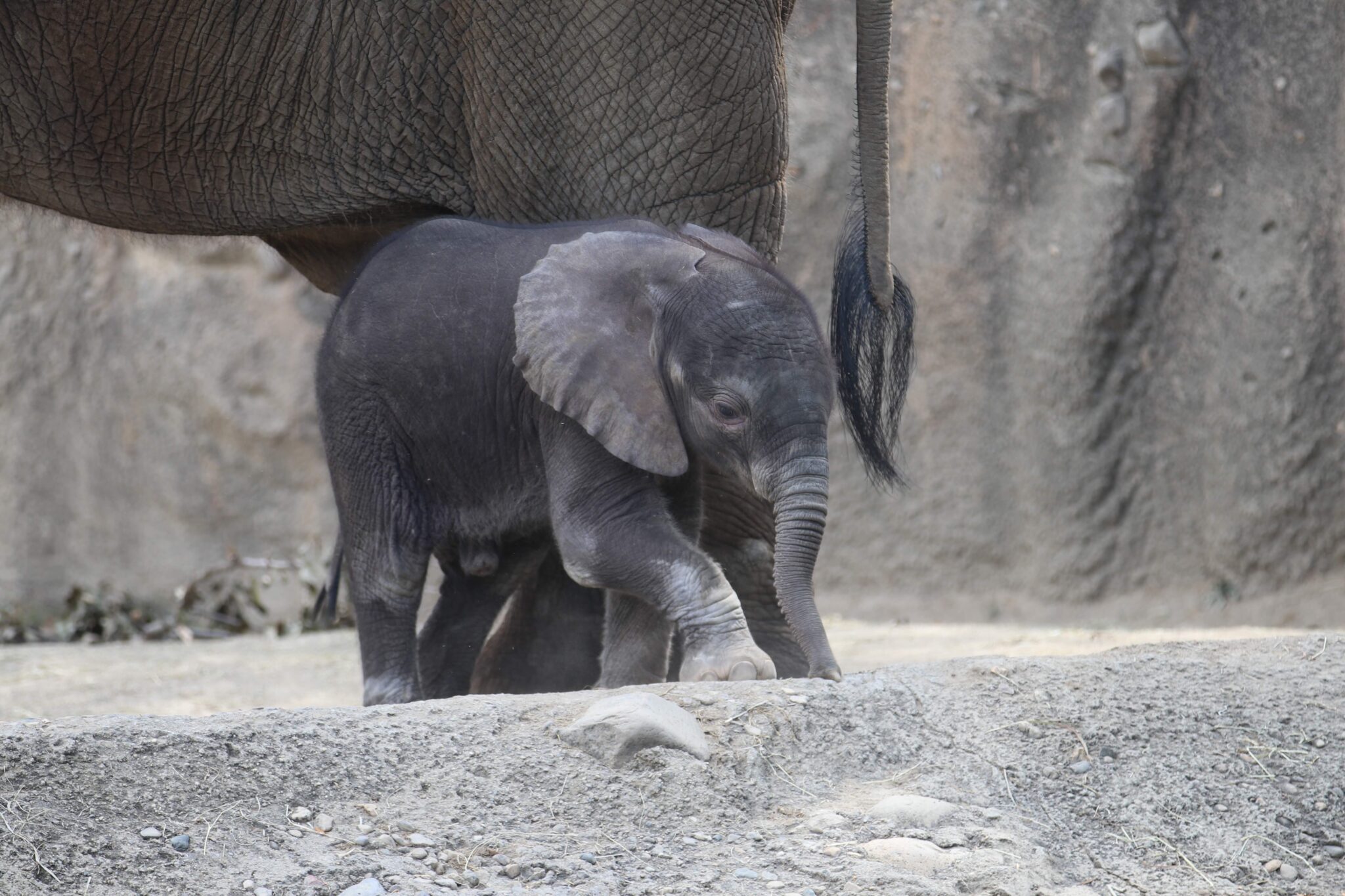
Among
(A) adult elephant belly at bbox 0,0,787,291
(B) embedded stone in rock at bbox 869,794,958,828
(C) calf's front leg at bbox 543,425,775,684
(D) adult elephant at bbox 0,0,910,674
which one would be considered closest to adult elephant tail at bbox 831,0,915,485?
(D) adult elephant at bbox 0,0,910,674

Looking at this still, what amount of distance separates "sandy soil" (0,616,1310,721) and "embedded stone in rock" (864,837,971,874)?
2.39 metres

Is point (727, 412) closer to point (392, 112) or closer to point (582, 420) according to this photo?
point (582, 420)

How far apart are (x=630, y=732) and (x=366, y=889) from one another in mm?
552

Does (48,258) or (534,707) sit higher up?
(48,258)

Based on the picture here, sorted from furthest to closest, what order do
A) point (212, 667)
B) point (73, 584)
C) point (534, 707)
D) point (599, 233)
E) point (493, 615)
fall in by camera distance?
point (73, 584) → point (212, 667) → point (493, 615) → point (599, 233) → point (534, 707)

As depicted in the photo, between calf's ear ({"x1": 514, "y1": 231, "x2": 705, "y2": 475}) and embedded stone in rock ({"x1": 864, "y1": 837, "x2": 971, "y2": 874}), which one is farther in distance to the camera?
calf's ear ({"x1": 514, "y1": 231, "x2": 705, "y2": 475})

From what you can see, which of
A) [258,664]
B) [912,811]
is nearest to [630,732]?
[912,811]

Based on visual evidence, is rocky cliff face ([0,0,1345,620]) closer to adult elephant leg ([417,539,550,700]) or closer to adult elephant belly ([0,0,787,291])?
adult elephant belly ([0,0,787,291])

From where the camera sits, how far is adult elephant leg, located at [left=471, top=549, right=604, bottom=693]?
3947 millimetres

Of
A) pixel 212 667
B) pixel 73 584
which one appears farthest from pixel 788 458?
pixel 73 584

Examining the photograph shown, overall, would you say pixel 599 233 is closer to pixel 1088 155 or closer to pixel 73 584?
pixel 1088 155

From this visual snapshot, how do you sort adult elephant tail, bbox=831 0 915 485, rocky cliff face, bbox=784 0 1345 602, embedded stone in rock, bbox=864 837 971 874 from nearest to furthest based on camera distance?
embedded stone in rock, bbox=864 837 971 874
adult elephant tail, bbox=831 0 915 485
rocky cliff face, bbox=784 0 1345 602

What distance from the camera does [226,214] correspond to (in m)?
3.80

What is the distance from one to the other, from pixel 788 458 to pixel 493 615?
3.54 feet
